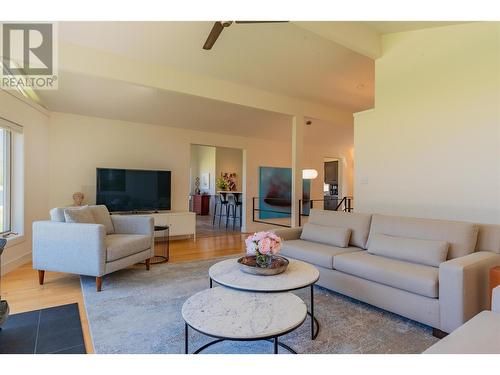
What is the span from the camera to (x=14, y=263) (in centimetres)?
355

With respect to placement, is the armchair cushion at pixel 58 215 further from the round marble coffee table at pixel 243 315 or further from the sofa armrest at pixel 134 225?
the round marble coffee table at pixel 243 315

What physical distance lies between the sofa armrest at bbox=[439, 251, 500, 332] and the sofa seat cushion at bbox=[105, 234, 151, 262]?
9.80ft

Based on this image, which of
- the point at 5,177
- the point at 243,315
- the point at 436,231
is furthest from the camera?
the point at 5,177

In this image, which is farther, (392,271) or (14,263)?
(14,263)

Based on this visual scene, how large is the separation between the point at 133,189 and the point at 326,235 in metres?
3.49

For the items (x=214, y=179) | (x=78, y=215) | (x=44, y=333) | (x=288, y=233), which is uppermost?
(x=214, y=179)

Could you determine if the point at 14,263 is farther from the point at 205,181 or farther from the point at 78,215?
the point at 205,181

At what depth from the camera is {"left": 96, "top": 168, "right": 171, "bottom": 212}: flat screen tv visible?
4.71 meters

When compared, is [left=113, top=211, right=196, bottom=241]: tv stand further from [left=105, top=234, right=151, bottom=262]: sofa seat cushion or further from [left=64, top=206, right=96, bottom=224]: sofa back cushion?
[left=64, top=206, right=96, bottom=224]: sofa back cushion

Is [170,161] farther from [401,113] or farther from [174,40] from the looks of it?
[401,113]

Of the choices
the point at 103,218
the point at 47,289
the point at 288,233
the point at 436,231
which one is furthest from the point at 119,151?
the point at 436,231
